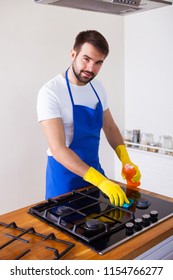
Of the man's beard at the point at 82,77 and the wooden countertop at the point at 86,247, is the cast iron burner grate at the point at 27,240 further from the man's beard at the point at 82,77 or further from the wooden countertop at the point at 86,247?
the man's beard at the point at 82,77

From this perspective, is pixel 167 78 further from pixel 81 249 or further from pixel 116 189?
pixel 81 249

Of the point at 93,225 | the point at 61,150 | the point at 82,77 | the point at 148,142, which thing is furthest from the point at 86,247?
the point at 148,142

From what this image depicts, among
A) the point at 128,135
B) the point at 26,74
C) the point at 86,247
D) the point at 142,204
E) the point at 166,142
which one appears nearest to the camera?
the point at 86,247

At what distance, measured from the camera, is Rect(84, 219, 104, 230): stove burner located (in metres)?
0.90

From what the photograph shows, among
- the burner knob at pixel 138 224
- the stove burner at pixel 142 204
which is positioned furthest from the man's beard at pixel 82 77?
the burner knob at pixel 138 224

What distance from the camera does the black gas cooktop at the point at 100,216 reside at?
0.88 metres

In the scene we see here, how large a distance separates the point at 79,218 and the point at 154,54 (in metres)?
1.60

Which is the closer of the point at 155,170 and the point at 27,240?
the point at 27,240

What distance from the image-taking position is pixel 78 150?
1.39 m

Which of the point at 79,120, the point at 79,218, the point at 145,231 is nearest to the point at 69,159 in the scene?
the point at 79,120

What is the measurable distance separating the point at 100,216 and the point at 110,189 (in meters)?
0.14

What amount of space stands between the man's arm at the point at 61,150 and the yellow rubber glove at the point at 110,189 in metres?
0.04

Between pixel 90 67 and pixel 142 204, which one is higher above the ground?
pixel 90 67

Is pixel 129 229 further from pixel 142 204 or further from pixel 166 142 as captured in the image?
pixel 166 142
